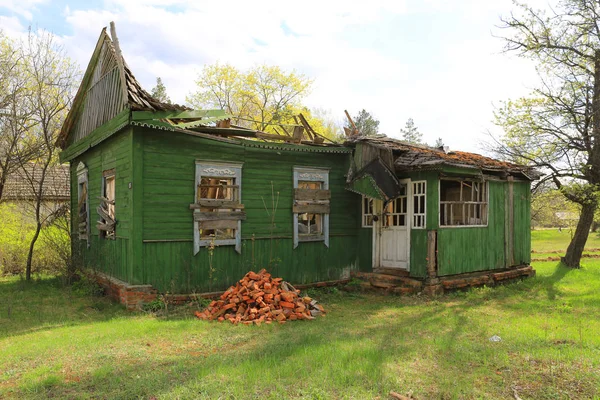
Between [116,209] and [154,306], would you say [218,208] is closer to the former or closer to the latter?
[116,209]

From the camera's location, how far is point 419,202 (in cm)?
1049

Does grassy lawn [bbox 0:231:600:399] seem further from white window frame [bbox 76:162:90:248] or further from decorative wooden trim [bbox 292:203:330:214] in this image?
white window frame [bbox 76:162:90:248]

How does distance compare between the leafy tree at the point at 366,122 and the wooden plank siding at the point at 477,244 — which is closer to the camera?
the wooden plank siding at the point at 477,244

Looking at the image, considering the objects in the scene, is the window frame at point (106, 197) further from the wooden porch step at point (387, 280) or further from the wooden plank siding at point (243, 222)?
the wooden porch step at point (387, 280)

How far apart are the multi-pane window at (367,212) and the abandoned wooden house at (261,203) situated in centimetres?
4

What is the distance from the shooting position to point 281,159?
35.0 feet

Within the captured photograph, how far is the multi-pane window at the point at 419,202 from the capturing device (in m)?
10.4

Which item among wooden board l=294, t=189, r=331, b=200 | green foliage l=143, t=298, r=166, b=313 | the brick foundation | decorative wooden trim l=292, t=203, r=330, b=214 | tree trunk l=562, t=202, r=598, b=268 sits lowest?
green foliage l=143, t=298, r=166, b=313

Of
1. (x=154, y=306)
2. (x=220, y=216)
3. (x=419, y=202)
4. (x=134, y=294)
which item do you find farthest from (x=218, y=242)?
(x=419, y=202)

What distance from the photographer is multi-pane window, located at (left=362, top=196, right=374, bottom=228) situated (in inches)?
459

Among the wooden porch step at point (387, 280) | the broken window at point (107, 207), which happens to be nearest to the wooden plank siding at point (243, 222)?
the wooden porch step at point (387, 280)

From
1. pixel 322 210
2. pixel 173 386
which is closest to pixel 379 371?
pixel 173 386


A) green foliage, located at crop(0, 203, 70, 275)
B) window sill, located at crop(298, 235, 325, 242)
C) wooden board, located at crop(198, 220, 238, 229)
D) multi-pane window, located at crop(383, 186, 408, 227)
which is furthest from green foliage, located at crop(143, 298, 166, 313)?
green foliage, located at crop(0, 203, 70, 275)

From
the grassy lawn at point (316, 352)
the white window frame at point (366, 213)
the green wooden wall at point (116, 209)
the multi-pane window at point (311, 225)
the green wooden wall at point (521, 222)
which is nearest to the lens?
the grassy lawn at point (316, 352)
